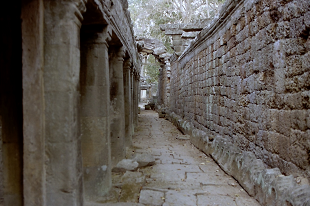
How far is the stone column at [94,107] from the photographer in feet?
→ 12.4

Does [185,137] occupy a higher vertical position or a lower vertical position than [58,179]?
lower

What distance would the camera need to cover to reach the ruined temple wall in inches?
123

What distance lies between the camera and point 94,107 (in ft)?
12.4

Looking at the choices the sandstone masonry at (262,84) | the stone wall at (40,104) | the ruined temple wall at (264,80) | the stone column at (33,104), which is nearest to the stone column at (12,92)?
the stone wall at (40,104)

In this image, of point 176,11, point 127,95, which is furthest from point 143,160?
point 176,11

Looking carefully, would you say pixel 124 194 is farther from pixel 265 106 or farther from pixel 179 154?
pixel 179 154

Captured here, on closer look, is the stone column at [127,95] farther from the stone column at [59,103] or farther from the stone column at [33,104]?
the stone column at [33,104]

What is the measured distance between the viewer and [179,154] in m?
7.00

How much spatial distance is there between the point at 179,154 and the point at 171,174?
185cm

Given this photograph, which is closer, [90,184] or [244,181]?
[90,184]

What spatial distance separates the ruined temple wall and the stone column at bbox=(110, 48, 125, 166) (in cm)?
261

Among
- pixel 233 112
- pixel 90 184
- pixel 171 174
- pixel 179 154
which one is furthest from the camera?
pixel 179 154

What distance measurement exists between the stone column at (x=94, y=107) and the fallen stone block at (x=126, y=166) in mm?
1235

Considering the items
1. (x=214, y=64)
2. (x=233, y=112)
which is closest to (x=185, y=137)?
(x=214, y=64)
